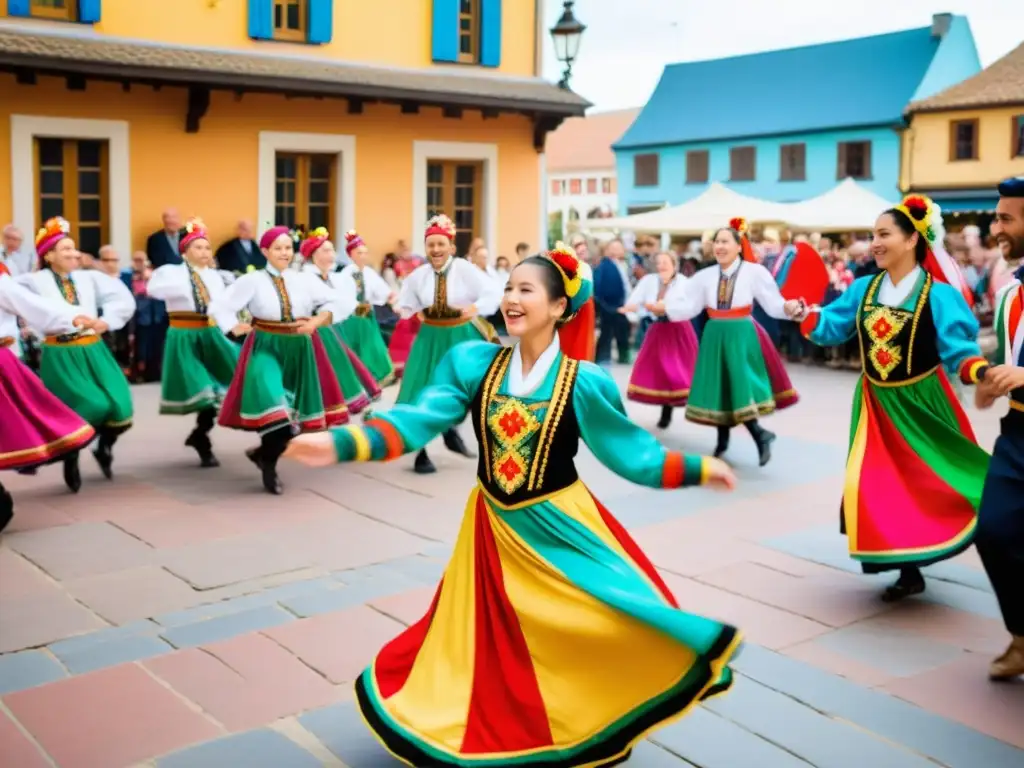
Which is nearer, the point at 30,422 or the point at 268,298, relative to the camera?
the point at 30,422

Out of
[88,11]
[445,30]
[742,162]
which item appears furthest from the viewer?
[742,162]

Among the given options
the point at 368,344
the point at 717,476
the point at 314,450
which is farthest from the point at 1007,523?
the point at 368,344

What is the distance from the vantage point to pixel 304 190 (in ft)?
50.5

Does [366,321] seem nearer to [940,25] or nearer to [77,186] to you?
[77,186]

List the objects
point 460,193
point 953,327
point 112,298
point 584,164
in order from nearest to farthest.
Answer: point 953,327
point 112,298
point 460,193
point 584,164

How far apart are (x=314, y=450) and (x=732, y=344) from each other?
5.77 metres

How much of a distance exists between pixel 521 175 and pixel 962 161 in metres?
18.8

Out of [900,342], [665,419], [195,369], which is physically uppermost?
[900,342]

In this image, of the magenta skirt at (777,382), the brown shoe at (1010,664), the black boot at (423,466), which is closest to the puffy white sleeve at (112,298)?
the black boot at (423,466)

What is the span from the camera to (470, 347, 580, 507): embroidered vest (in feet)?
11.9

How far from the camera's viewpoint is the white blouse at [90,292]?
24.8ft

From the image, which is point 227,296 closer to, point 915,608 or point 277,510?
point 277,510

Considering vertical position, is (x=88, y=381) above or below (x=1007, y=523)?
above

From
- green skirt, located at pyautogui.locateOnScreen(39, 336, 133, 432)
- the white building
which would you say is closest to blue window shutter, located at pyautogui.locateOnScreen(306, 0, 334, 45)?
green skirt, located at pyautogui.locateOnScreen(39, 336, 133, 432)
